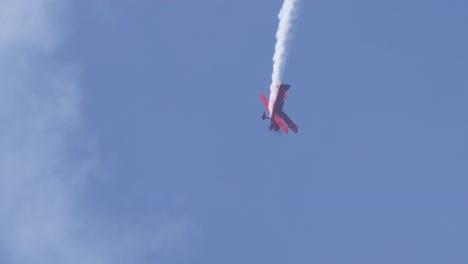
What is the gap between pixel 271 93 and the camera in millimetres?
91312

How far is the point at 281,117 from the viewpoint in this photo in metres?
94.6

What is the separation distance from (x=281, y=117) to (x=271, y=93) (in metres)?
4.19

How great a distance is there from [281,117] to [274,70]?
30.8 feet

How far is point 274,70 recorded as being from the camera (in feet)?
283

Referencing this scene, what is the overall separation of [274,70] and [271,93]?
5.35 m

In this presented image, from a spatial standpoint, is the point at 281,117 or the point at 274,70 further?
the point at 281,117
